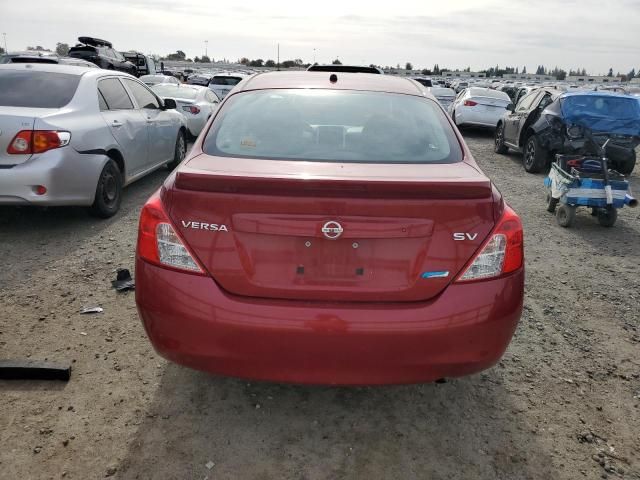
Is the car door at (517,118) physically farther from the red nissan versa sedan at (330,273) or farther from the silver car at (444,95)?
the silver car at (444,95)

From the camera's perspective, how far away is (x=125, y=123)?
6332 millimetres

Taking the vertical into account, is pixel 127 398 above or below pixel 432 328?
below

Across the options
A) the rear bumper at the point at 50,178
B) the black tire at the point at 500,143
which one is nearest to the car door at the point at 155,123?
the rear bumper at the point at 50,178

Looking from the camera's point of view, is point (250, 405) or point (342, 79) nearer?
point (250, 405)

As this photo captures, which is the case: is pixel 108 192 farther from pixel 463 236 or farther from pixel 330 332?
pixel 463 236

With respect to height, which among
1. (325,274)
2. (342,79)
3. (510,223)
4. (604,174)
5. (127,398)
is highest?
(342,79)

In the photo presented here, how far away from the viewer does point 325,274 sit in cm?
221

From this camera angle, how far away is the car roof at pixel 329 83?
3.38 metres

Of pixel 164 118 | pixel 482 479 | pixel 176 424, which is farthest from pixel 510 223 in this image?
pixel 164 118

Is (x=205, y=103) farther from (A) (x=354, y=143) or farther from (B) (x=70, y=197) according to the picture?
(A) (x=354, y=143)

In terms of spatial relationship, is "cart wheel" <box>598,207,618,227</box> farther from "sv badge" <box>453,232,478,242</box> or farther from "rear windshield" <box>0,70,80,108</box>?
"rear windshield" <box>0,70,80,108</box>

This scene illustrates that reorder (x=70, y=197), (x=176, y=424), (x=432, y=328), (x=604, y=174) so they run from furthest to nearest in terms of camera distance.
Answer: (x=604, y=174) → (x=70, y=197) → (x=176, y=424) → (x=432, y=328)

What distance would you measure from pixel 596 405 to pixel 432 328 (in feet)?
4.42

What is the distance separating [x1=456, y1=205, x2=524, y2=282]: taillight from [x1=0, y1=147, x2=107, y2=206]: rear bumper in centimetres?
421
